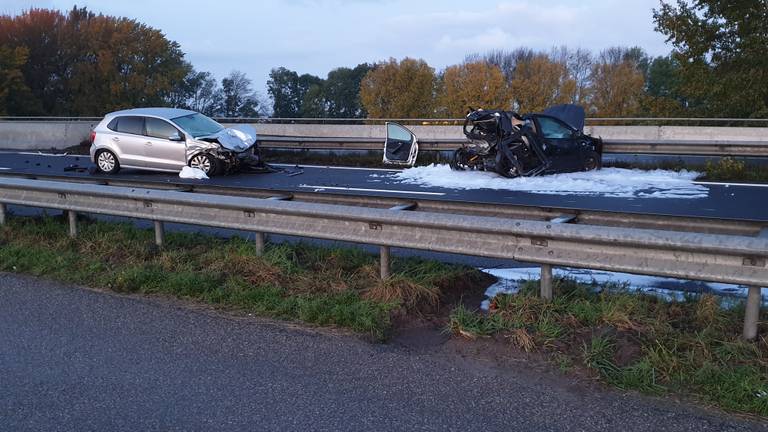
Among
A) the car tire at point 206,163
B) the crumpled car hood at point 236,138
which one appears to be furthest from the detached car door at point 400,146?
the car tire at point 206,163

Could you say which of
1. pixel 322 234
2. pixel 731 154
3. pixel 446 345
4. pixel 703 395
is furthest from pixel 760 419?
pixel 731 154

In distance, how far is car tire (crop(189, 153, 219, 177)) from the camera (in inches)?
658

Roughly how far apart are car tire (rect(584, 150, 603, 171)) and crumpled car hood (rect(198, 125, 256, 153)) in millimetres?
7676

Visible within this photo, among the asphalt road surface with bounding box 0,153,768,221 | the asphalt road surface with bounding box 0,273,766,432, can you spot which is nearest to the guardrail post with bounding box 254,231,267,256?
the asphalt road surface with bounding box 0,273,766,432

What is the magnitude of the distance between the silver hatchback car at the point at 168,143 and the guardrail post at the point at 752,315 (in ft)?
44.1

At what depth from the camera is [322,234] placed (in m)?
6.71

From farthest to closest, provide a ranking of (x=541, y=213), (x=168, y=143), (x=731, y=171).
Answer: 1. (x=168, y=143)
2. (x=731, y=171)
3. (x=541, y=213)

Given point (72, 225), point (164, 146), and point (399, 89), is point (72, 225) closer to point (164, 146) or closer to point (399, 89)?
point (164, 146)

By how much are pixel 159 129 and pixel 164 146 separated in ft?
1.58

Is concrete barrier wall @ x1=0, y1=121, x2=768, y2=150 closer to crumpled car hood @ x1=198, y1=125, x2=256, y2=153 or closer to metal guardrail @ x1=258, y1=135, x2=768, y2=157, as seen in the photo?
metal guardrail @ x1=258, y1=135, x2=768, y2=157

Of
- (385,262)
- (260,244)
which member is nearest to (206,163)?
(260,244)

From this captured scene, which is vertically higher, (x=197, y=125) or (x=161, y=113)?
(x=161, y=113)

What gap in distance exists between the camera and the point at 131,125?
1762 cm

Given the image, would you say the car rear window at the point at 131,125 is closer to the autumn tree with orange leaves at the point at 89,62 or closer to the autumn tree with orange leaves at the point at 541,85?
the autumn tree with orange leaves at the point at 89,62
